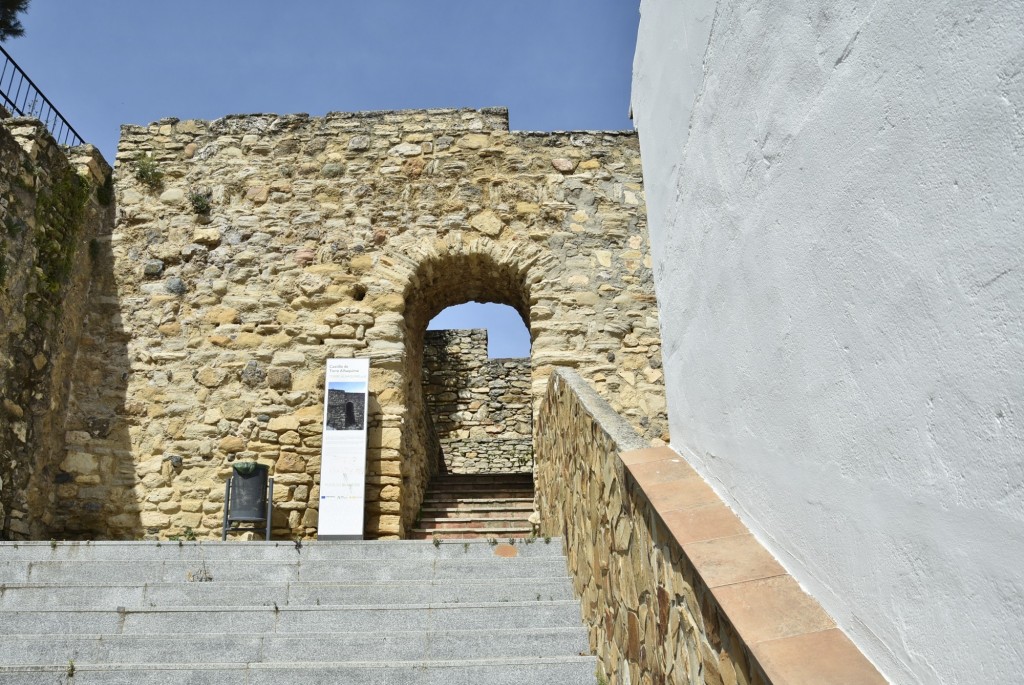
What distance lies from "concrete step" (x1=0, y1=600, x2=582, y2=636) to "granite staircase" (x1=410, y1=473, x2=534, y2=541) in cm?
264

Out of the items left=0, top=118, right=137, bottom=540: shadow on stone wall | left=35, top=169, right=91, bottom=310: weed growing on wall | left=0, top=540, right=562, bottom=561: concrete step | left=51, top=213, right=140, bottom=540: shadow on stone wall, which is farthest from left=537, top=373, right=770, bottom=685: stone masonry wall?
left=35, top=169, right=91, bottom=310: weed growing on wall

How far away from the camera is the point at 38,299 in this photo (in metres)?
6.57

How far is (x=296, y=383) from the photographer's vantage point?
23.1 feet

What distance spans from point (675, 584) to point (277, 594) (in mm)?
2579

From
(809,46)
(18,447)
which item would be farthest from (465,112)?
(809,46)

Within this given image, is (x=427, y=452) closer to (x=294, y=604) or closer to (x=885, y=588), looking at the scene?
(x=294, y=604)

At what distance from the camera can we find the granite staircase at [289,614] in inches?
124

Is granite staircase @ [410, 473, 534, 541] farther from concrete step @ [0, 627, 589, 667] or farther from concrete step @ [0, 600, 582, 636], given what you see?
concrete step @ [0, 627, 589, 667]

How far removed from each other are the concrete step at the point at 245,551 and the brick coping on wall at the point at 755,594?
7.07 feet

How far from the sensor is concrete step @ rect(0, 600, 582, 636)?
3598mm

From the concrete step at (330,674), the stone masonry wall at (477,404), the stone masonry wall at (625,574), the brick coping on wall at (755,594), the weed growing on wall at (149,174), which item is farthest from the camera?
the stone masonry wall at (477,404)

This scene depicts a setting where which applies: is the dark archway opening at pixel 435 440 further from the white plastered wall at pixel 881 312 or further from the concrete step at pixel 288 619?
the white plastered wall at pixel 881 312

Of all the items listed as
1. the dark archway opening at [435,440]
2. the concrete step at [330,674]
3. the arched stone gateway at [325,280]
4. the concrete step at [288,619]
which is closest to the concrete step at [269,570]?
the concrete step at [288,619]

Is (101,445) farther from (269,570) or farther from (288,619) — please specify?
(288,619)
